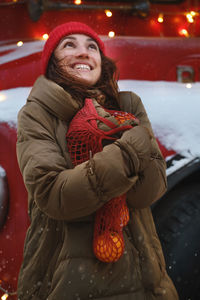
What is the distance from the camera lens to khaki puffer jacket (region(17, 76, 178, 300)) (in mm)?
941

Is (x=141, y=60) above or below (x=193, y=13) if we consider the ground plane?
below

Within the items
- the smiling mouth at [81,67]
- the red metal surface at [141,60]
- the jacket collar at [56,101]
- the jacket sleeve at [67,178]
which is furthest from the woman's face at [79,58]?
the red metal surface at [141,60]

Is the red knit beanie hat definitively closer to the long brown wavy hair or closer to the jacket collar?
the long brown wavy hair

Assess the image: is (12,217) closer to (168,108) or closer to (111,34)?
(168,108)

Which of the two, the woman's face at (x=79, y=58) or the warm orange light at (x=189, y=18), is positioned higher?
the warm orange light at (x=189, y=18)

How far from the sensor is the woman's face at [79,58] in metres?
1.16

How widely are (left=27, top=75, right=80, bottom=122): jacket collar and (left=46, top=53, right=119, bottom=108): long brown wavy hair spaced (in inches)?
1.7

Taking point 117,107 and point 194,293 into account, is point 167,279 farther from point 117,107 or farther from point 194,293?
point 117,107

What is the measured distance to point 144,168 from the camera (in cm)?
101

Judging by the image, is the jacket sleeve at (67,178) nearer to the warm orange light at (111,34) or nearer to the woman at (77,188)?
the woman at (77,188)

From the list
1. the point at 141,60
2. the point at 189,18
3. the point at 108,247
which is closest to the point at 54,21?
the point at 141,60

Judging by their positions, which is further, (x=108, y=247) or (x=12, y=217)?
(x=12, y=217)

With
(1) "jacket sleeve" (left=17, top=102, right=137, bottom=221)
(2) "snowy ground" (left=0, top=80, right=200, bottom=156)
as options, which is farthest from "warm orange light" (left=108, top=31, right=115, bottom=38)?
(1) "jacket sleeve" (left=17, top=102, right=137, bottom=221)

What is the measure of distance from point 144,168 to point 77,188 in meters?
0.21
